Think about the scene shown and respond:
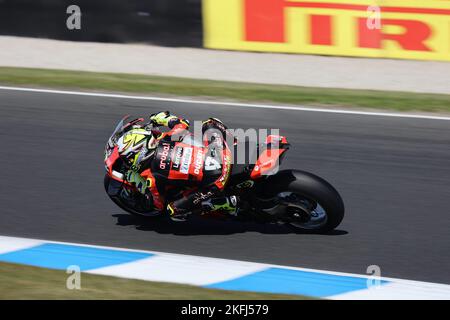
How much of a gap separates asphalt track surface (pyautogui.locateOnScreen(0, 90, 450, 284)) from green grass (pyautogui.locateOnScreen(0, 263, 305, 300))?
3.54ft

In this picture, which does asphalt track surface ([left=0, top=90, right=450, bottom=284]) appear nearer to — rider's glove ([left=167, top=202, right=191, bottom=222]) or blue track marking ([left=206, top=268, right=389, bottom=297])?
rider's glove ([left=167, top=202, right=191, bottom=222])

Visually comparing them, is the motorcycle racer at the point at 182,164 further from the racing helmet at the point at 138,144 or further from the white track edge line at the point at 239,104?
the white track edge line at the point at 239,104

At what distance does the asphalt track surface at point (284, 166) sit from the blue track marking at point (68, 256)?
306 millimetres

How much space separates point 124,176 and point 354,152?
3.64 m

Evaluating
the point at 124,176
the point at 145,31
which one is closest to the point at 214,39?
the point at 145,31

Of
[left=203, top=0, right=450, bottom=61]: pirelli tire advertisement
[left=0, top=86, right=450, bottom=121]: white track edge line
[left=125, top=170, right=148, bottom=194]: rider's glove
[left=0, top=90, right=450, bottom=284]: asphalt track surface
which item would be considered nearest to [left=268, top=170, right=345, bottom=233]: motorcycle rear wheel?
[left=0, top=90, right=450, bottom=284]: asphalt track surface

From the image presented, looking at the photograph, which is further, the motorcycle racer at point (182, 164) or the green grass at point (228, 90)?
the green grass at point (228, 90)

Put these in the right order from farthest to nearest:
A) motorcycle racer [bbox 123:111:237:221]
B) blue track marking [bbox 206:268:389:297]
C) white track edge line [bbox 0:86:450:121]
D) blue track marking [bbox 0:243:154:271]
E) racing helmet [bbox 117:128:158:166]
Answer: white track edge line [bbox 0:86:450:121] → racing helmet [bbox 117:128:158:166] → motorcycle racer [bbox 123:111:237:221] → blue track marking [bbox 0:243:154:271] → blue track marking [bbox 206:268:389:297]

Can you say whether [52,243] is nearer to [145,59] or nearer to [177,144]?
[177,144]

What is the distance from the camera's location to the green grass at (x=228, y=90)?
13.1m

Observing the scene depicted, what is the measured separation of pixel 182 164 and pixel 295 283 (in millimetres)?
1606

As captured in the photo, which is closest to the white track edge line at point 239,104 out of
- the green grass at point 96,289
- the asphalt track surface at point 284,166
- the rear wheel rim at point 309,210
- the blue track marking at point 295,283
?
the asphalt track surface at point 284,166

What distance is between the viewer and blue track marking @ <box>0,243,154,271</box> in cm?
730

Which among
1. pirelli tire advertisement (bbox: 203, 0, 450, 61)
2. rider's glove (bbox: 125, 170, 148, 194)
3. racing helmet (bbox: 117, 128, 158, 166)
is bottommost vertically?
rider's glove (bbox: 125, 170, 148, 194)
